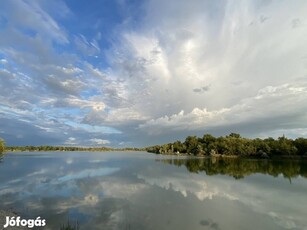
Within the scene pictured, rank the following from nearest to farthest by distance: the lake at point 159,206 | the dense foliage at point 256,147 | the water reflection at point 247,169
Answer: the lake at point 159,206
the water reflection at point 247,169
the dense foliage at point 256,147

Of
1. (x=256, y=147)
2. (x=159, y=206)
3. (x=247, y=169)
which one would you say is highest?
(x=256, y=147)

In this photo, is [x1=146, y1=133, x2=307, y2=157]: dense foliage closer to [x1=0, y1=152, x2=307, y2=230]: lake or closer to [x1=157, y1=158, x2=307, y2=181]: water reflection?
[x1=157, y1=158, x2=307, y2=181]: water reflection

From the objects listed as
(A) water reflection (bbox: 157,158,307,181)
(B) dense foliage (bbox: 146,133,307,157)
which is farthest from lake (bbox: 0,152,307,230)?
(B) dense foliage (bbox: 146,133,307,157)

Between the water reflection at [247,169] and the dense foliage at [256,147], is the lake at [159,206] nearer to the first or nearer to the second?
the water reflection at [247,169]

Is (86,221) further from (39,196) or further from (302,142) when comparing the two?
(302,142)

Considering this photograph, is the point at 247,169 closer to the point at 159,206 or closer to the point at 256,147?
the point at 159,206

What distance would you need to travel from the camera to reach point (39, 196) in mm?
33562

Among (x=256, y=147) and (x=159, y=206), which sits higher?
(x=256, y=147)

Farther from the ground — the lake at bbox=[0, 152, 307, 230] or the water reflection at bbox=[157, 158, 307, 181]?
the water reflection at bbox=[157, 158, 307, 181]

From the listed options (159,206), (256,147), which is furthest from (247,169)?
(256,147)

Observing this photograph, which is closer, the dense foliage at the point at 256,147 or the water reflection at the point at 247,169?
the water reflection at the point at 247,169

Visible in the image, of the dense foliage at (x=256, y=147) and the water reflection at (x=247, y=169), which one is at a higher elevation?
the dense foliage at (x=256, y=147)

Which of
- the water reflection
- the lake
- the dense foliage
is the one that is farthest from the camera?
the dense foliage

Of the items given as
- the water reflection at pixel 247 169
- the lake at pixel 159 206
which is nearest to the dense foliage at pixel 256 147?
the water reflection at pixel 247 169
